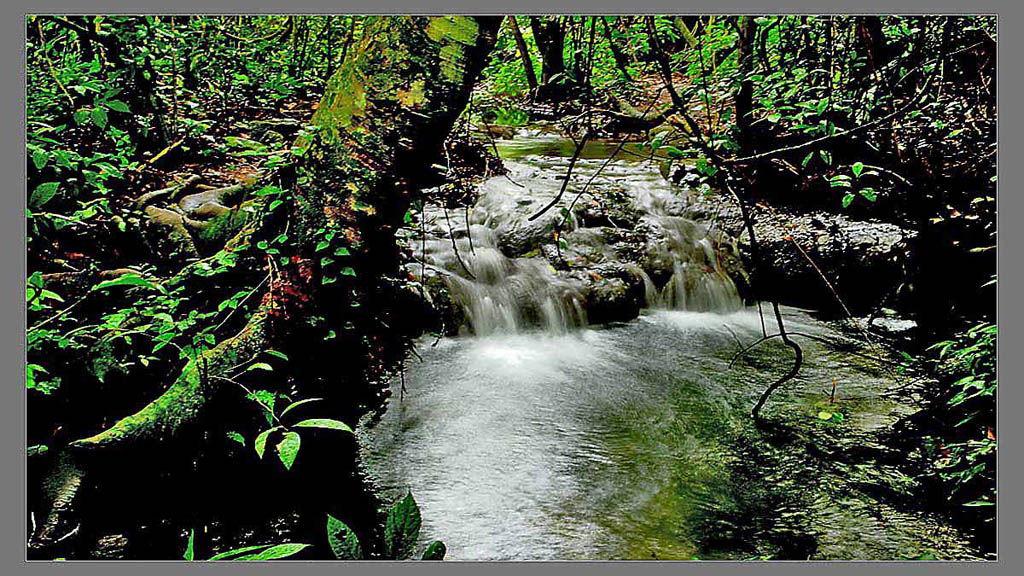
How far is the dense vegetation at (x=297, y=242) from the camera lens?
1.61 m

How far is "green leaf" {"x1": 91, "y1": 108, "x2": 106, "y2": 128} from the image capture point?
1902 millimetres

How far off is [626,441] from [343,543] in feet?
3.05

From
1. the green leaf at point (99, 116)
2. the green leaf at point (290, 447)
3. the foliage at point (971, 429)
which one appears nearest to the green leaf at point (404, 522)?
the green leaf at point (290, 447)

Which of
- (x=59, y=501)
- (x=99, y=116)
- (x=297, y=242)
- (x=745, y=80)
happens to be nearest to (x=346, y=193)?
(x=297, y=242)

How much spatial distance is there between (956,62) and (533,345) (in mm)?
1590

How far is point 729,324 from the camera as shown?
9.46 ft

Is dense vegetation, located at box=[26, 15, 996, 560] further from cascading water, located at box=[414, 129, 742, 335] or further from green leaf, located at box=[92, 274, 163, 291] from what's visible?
cascading water, located at box=[414, 129, 742, 335]

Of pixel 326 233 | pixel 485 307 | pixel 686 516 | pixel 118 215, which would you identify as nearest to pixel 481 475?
pixel 686 516

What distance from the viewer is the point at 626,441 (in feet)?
6.56

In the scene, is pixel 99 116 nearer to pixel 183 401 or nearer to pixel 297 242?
pixel 297 242

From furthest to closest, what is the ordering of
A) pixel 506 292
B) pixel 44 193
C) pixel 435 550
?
1. pixel 506 292
2. pixel 44 193
3. pixel 435 550

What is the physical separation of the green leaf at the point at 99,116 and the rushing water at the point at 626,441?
110 cm

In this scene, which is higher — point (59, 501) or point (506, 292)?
point (506, 292)

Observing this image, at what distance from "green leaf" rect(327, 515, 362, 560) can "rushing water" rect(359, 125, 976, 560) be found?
1.04 ft
